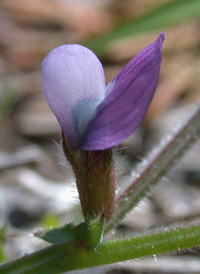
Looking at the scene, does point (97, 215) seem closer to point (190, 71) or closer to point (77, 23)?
point (190, 71)

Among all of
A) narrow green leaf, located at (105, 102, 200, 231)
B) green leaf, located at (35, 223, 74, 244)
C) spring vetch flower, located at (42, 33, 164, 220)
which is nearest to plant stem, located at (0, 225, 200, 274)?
green leaf, located at (35, 223, 74, 244)

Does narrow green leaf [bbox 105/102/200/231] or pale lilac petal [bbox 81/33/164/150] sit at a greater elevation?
pale lilac petal [bbox 81/33/164/150]

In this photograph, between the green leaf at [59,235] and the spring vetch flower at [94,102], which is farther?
the green leaf at [59,235]

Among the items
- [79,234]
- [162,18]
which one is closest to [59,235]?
[79,234]

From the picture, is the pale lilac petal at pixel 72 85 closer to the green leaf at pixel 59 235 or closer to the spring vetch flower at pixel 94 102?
the spring vetch flower at pixel 94 102

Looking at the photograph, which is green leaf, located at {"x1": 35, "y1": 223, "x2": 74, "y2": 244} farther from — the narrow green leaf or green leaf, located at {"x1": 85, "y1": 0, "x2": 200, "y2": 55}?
green leaf, located at {"x1": 85, "y1": 0, "x2": 200, "y2": 55}

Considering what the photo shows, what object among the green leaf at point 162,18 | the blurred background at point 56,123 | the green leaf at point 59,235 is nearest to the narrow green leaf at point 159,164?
the blurred background at point 56,123

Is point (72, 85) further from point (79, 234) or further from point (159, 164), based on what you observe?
point (159, 164)
